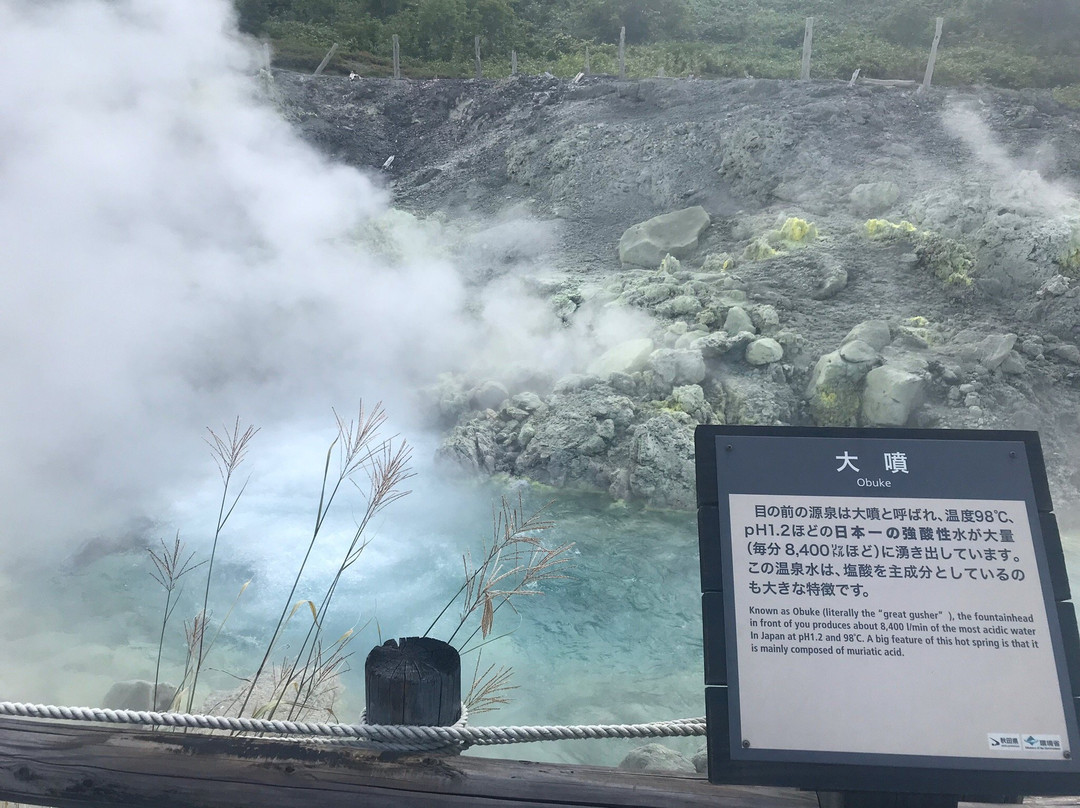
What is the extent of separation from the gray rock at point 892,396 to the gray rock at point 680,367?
86cm

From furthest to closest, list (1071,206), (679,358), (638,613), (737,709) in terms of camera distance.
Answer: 1. (1071,206)
2. (679,358)
3. (638,613)
4. (737,709)

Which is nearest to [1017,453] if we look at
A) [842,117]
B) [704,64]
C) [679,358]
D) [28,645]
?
[28,645]

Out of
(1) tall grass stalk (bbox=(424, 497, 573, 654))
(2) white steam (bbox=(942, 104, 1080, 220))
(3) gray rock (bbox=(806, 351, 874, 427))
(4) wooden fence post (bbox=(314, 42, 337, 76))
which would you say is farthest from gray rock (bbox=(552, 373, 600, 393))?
(4) wooden fence post (bbox=(314, 42, 337, 76))

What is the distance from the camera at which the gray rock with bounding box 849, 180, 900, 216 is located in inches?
227

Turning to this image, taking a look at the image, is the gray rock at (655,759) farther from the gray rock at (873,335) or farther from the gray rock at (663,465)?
the gray rock at (873,335)

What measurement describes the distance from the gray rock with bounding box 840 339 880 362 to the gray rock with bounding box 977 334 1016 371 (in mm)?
567

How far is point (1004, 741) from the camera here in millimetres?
864

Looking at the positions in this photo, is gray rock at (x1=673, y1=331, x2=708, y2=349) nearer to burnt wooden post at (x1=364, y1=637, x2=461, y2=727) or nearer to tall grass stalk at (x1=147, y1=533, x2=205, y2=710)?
tall grass stalk at (x1=147, y1=533, x2=205, y2=710)

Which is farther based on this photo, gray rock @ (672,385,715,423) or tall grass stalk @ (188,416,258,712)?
gray rock @ (672,385,715,423)

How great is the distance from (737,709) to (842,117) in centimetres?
644

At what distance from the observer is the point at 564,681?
262 centimetres

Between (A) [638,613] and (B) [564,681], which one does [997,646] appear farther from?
(A) [638,613]

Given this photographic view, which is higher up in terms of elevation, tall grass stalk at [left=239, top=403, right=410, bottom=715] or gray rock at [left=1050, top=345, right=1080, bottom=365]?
gray rock at [left=1050, top=345, right=1080, bottom=365]

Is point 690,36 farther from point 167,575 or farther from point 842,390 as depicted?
point 167,575
